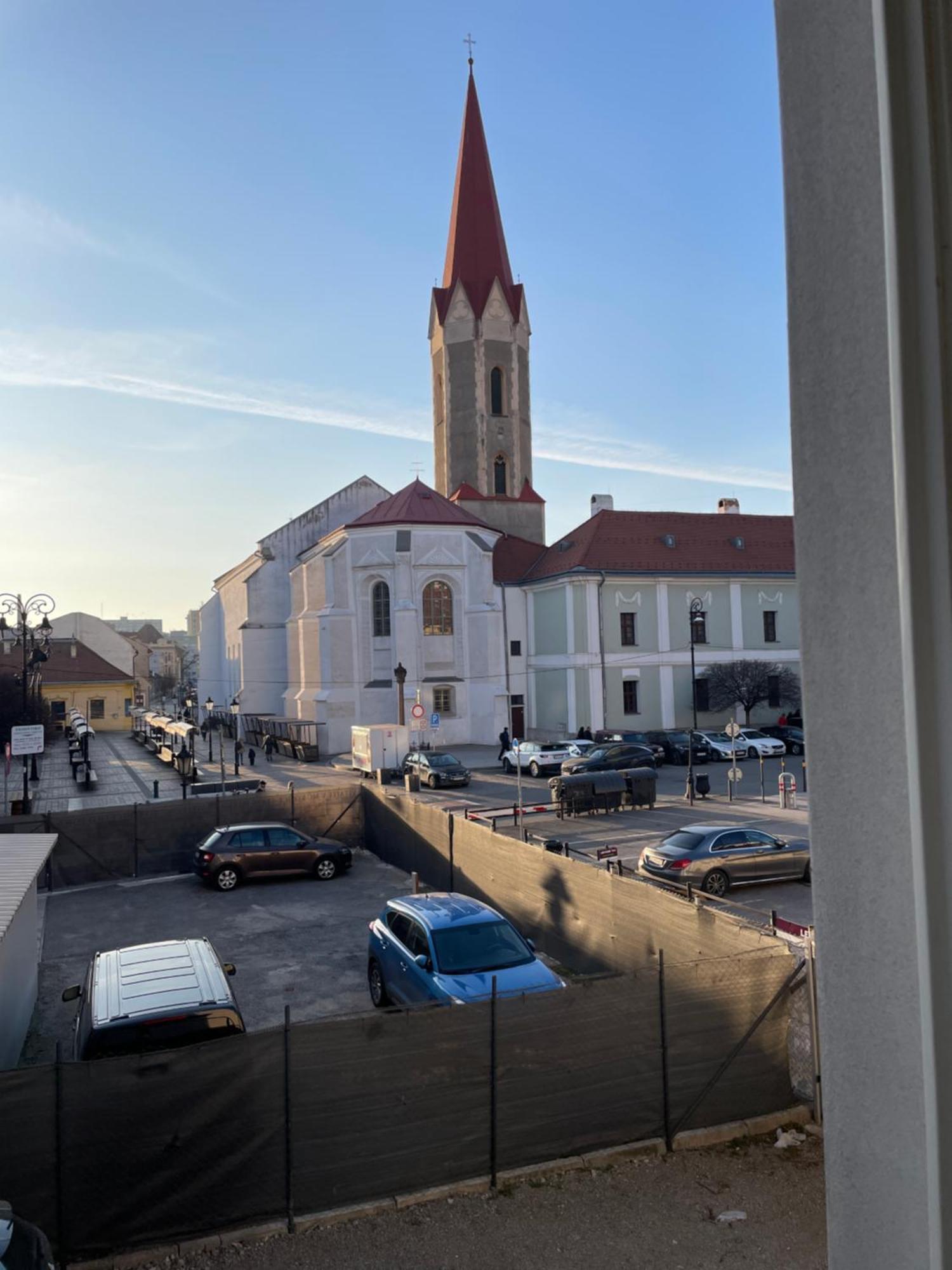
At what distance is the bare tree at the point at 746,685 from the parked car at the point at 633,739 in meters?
5.31

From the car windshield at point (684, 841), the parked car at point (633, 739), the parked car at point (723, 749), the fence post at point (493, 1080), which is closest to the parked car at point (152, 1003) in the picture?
the fence post at point (493, 1080)

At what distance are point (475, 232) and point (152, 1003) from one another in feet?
188

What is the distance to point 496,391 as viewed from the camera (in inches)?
2255

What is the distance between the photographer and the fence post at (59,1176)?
6824 millimetres

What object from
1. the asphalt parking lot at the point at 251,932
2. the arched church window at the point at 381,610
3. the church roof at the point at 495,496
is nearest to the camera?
the asphalt parking lot at the point at 251,932

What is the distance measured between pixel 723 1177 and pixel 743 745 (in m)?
31.3

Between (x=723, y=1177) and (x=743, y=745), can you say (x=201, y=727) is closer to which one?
(x=743, y=745)

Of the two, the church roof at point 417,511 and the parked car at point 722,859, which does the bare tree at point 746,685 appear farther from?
the parked car at point 722,859

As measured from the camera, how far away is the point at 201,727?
6028 centimetres

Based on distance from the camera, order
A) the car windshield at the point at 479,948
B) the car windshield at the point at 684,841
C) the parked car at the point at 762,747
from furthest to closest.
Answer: the parked car at the point at 762,747 → the car windshield at the point at 684,841 → the car windshield at the point at 479,948

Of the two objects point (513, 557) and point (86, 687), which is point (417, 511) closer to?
point (513, 557)

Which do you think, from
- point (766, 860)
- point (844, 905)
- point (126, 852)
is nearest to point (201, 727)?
point (126, 852)

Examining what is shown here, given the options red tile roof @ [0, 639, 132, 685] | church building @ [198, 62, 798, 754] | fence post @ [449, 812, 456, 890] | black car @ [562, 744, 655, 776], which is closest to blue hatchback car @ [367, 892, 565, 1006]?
fence post @ [449, 812, 456, 890]

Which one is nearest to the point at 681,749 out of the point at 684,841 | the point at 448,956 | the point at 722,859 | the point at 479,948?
the point at 684,841
